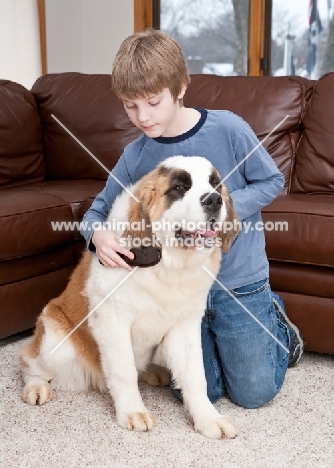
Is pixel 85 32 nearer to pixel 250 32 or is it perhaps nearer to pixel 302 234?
pixel 250 32

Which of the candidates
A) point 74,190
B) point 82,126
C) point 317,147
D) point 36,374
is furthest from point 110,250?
point 82,126

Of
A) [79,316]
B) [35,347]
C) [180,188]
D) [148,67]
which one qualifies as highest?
[148,67]

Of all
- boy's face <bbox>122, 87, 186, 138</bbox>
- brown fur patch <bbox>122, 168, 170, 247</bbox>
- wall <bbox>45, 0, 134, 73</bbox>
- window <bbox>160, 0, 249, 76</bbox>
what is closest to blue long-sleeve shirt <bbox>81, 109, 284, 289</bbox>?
boy's face <bbox>122, 87, 186, 138</bbox>

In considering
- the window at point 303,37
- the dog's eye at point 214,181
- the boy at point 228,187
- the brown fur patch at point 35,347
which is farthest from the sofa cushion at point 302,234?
the window at point 303,37

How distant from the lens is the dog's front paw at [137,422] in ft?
6.26

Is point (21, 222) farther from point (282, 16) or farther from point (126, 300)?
point (282, 16)

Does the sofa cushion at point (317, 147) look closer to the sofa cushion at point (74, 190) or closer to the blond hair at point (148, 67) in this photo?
the sofa cushion at point (74, 190)

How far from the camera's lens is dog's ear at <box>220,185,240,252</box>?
1.81m

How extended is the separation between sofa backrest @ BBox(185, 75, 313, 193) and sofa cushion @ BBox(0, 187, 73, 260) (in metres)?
1.09

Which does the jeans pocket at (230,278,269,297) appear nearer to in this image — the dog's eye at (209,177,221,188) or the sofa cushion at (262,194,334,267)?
the sofa cushion at (262,194,334,267)

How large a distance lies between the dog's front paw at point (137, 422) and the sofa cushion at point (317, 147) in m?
1.66

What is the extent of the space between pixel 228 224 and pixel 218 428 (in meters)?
0.65

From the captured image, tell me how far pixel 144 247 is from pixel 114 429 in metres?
0.62

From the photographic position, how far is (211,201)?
1.64m
